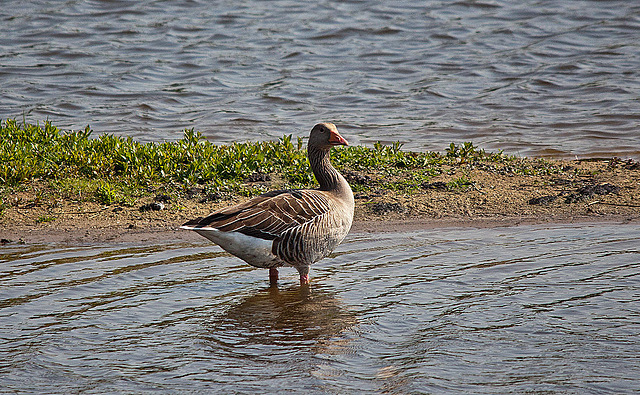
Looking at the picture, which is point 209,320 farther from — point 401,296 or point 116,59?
point 116,59

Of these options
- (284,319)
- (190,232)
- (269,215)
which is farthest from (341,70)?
(284,319)

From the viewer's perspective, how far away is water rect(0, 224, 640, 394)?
15.9ft

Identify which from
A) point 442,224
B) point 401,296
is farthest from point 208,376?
point 442,224

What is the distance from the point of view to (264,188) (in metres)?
8.95

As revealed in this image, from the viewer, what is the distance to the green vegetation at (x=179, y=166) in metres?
8.87

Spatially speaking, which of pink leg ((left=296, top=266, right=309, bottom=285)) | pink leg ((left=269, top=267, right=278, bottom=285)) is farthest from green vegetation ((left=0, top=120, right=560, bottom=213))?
pink leg ((left=296, top=266, right=309, bottom=285))

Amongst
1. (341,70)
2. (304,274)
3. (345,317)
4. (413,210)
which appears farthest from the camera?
(341,70)

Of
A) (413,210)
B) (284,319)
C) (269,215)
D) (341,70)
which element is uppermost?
(341,70)

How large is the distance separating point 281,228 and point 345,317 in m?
1.07

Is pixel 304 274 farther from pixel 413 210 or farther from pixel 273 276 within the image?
pixel 413 210

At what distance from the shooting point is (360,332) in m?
5.66

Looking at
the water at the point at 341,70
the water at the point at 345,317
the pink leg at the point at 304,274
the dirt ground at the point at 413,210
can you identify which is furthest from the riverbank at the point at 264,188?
the water at the point at 341,70

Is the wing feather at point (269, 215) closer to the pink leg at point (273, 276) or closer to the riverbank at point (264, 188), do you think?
the pink leg at point (273, 276)

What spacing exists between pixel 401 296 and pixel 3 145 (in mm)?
5988
